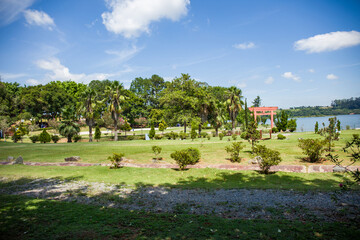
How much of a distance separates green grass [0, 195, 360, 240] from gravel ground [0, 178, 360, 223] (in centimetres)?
58

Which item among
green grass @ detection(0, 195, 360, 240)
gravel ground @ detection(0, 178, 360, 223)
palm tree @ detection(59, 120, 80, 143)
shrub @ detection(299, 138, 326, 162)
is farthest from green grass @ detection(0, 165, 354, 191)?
palm tree @ detection(59, 120, 80, 143)

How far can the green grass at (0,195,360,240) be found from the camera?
180 inches

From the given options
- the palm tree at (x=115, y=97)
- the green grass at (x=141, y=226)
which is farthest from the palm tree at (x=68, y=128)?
the green grass at (x=141, y=226)

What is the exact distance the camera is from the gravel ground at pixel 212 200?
597 centimetres

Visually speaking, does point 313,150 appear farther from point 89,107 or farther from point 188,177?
point 89,107

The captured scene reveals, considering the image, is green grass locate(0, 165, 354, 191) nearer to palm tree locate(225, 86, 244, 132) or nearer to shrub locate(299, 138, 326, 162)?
shrub locate(299, 138, 326, 162)

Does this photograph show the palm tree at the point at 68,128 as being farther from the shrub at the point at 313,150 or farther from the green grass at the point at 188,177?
the shrub at the point at 313,150

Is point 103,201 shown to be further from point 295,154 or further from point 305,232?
point 295,154

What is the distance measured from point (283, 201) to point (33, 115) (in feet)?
227

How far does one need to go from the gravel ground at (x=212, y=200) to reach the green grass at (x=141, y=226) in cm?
58

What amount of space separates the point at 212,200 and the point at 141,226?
10.0 ft

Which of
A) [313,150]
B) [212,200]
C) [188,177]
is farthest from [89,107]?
[313,150]

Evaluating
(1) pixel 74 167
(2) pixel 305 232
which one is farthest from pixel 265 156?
(1) pixel 74 167

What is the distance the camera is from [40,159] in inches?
627
